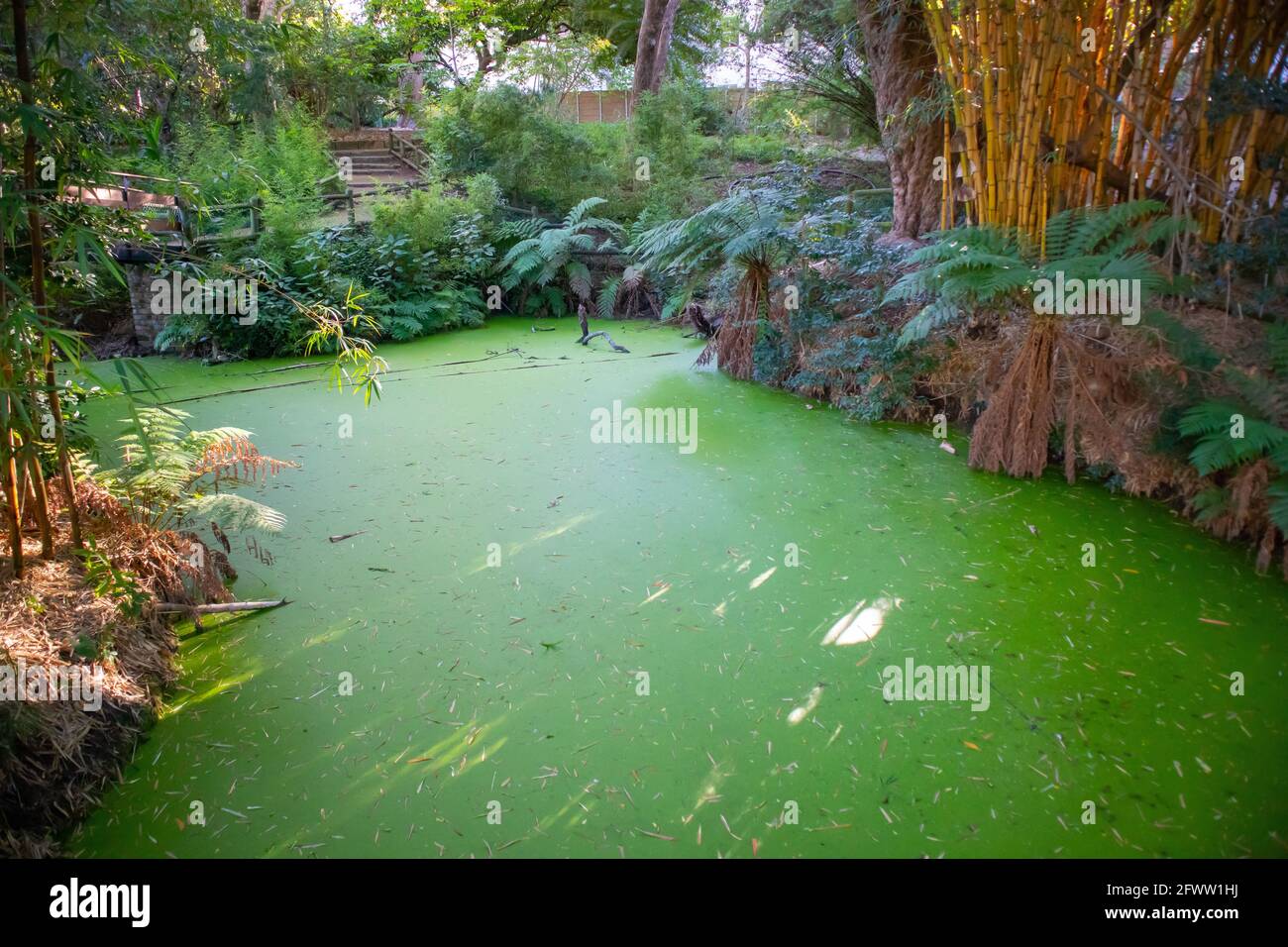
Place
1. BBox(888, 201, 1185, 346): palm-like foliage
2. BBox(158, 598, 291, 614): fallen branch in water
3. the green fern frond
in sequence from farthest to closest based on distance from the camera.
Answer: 1. BBox(888, 201, 1185, 346): palm-like foliage
2. the green fern frond
3. BBox(158, 598, 291, 614): fallen branch in water

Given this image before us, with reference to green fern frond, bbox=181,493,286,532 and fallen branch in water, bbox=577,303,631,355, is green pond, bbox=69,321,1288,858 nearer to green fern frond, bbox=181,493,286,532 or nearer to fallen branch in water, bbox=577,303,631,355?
green fern frond, bbox=181,493,286,532

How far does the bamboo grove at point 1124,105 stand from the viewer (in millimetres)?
3312

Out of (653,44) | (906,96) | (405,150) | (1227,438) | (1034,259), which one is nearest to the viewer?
(1227,438)

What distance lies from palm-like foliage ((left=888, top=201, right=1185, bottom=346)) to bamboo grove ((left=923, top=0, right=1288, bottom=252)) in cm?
27

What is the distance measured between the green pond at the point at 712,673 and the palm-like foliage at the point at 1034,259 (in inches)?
32.9

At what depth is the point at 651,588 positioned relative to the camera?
264 centimetres

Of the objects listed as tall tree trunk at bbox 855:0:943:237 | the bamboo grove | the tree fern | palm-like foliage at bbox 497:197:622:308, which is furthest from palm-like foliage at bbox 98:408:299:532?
palm-like foliage at bbox 497:197:622:308

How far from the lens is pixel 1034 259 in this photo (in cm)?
339

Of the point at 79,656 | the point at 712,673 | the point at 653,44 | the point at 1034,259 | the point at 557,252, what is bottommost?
the point at 712,673

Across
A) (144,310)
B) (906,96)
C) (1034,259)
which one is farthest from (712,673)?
(144,310)

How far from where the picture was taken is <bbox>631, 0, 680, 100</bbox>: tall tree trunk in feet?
33.3

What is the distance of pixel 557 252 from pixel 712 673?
6.20 m

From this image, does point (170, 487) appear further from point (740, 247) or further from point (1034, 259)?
point (1034, 259)

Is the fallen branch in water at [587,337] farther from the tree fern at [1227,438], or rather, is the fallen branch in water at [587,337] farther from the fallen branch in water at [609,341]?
the tree fern at [1227,438]
